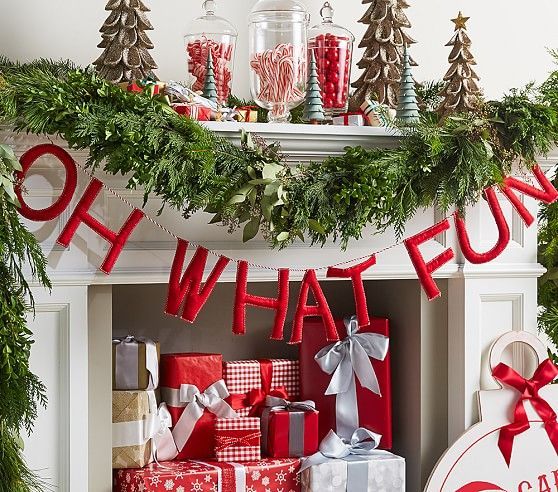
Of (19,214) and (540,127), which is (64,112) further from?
(540,127)

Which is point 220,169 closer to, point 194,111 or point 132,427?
point 194,111

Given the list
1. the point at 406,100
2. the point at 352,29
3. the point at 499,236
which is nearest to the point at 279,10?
the point at 406,100

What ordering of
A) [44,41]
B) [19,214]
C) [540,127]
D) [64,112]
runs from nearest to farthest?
[64,112] → [19,214] → [540,127] → [44,41]

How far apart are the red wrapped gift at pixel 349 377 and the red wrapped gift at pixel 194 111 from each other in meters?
0.67

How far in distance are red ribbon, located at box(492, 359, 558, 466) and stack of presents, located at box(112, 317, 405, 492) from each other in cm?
24

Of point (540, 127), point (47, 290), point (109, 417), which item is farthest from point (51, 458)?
point (540, 127)

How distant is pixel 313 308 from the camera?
1922 millimetres

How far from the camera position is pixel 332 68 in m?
2.05

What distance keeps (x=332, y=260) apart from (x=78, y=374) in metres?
0.58

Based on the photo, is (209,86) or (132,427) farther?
(132,427)

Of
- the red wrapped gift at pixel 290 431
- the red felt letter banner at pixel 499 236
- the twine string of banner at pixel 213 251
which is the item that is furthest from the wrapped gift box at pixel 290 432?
the red felt letter banner at pixel 499 236

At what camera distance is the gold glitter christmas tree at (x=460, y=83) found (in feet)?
6.82

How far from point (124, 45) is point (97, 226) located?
0.39m

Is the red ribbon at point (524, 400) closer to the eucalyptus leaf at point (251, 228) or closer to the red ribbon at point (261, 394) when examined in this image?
the red ribbon at point (261, 394)
